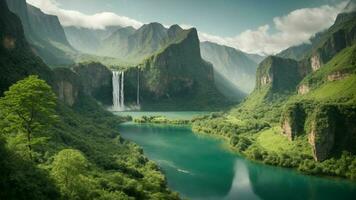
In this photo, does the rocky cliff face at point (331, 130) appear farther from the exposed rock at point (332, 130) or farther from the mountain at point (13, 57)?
the mountain at point (13, 57)

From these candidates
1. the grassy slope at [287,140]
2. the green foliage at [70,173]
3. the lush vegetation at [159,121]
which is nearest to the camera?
the green foliage at [70,173]

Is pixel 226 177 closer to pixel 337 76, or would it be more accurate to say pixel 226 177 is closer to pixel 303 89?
pixel 337 76

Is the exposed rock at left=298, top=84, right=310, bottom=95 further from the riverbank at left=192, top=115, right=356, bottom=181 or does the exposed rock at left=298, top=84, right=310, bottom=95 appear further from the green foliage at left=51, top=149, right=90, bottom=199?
the green foliage at left=51, top=149, right=90, bottom=199

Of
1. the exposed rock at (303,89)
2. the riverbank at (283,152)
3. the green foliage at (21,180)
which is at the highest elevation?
the exposed rock at (303,89)

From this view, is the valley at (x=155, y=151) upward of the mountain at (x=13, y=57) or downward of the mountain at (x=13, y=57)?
downward

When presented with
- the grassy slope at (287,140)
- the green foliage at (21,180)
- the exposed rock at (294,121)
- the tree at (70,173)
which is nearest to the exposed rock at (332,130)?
the grassy slope at (287,140)

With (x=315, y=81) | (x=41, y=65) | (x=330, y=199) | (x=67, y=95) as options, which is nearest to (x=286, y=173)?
(x=330, y=199)

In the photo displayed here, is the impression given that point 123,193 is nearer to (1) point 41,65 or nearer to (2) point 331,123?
(2) point 331,123

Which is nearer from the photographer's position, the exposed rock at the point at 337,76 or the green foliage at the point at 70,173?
the green foliage at the point at 70,173
